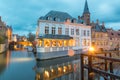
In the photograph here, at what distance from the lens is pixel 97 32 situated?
36094mm

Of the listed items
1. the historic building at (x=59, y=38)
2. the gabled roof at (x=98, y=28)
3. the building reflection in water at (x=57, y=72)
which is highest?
the gabled roof at (x=98, y=28)

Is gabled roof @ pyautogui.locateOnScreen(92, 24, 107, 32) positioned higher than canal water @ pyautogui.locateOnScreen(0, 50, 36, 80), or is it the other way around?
gabled roof @ pyautogui.locateOnScreen(92, 24, 107, 32)

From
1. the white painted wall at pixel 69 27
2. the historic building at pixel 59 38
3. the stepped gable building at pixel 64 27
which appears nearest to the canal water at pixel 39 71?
the historic building at pixel 59 38

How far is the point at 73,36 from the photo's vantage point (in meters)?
28.6

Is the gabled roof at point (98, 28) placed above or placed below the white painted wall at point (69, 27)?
above

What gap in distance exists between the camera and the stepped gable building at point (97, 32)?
115ft

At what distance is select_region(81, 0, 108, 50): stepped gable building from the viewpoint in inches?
1379

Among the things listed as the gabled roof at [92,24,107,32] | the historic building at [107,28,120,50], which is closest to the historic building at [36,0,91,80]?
the gabled roof at [92,24,107,32]

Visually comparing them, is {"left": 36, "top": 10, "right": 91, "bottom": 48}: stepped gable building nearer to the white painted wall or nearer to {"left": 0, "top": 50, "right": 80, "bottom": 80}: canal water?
the white painted wall

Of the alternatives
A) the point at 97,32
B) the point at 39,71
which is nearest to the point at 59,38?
the point at 39,71

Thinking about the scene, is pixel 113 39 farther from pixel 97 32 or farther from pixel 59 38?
pixel 59 38

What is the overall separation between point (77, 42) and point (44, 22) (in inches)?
369

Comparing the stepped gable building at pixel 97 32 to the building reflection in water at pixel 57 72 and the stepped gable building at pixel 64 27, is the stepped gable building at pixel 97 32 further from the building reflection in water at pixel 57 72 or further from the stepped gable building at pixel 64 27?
the building reflection in water at pixel 57 72

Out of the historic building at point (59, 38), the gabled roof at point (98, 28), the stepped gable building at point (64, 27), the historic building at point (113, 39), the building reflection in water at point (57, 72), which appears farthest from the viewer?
the historic building at point (113, 39)
